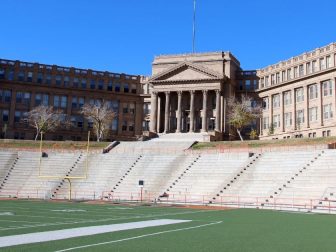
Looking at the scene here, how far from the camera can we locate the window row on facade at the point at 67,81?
3722 inches

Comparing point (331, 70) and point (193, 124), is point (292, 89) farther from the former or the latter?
point (193, 124)

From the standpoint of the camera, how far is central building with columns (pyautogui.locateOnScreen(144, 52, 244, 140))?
88.1 m

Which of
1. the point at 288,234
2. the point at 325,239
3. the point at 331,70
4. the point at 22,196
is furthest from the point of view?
the point at 331,70

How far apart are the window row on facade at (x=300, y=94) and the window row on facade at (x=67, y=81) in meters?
30.3

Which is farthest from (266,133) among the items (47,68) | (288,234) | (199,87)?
(288,234)

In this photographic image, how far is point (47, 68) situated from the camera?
97062mm

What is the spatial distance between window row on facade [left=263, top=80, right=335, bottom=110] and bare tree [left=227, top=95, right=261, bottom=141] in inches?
130

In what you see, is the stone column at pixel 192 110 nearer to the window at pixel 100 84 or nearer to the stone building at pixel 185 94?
the stone building at pixel 185 94

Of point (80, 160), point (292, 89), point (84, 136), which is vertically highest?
point (292, 89)

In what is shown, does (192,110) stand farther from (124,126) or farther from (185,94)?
(124,126)

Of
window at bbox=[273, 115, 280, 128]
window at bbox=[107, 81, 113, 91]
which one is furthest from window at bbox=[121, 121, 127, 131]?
window at bbox=[273, 115, 280, 128]

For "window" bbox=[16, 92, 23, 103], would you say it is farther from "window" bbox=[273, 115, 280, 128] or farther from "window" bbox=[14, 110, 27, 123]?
"window" bbox=[273, 115, 280, 128]

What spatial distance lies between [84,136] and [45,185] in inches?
1681

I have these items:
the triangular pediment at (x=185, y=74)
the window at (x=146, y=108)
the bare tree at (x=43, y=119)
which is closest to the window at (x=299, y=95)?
the triangular pediment at (x=185, y=74)
